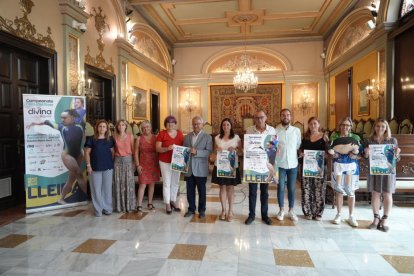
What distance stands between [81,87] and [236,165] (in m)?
3.55

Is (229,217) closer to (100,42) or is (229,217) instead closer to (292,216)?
(292,216)

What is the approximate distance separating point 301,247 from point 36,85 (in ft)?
15.1

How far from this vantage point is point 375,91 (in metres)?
7.07

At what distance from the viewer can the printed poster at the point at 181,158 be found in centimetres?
383

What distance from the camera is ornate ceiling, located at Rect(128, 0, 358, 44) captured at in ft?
27.2

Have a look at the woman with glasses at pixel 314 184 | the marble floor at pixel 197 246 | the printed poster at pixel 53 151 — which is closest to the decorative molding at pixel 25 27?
the printed poster at pixel 53 151

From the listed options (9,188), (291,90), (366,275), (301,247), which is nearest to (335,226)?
(301,247)

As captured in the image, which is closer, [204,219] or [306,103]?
[204,219]

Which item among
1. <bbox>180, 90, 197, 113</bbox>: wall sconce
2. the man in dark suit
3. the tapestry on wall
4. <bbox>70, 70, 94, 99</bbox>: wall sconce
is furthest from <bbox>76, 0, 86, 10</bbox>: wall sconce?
the tapestry on wall

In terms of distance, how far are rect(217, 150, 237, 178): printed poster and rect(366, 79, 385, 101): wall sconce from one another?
4988mm

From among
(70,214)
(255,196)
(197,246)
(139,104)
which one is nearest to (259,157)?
(255,196)

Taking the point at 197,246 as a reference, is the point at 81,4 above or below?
above

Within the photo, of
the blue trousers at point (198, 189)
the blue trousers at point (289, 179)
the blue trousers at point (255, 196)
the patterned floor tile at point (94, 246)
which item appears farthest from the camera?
the blue trousers at point (198, 189)

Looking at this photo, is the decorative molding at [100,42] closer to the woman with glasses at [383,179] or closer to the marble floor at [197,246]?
the marble floor at [197,246]
